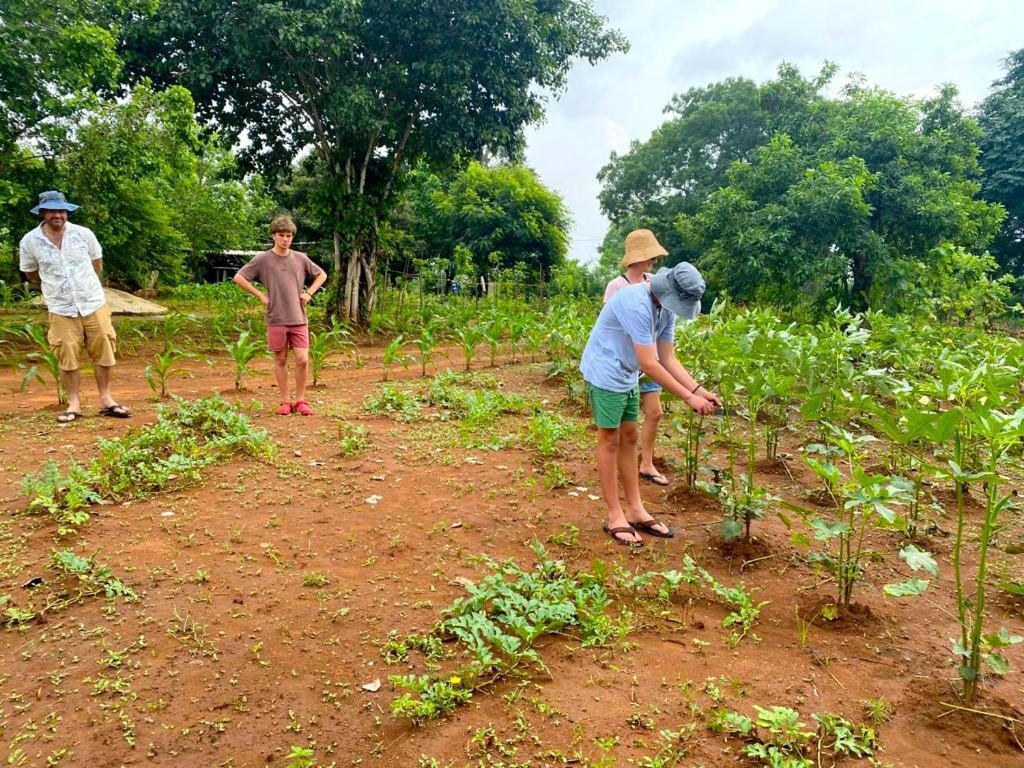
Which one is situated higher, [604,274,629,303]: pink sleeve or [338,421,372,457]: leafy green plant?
[604,274,629,303]: pink sleeve

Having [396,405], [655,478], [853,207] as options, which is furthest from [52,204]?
[853,207]

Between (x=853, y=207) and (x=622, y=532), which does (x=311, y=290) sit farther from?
(x=853, y=207)

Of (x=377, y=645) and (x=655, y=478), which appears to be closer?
(x=377, y=645)

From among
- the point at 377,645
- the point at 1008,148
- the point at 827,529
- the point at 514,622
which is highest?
the point at 1008,148

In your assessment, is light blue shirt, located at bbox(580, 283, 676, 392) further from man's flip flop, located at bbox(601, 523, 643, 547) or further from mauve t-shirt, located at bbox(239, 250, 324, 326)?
mauve t-shirt, located at bbox(239, 250, 324, 326)

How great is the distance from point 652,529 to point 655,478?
82 centimetres

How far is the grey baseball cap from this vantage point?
9.69ft

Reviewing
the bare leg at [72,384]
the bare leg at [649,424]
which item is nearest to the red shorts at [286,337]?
the bare leg at [72,384]

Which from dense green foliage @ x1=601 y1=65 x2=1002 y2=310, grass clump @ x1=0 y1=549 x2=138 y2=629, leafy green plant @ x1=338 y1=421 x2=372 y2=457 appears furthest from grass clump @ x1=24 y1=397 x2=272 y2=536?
dense green foliage @ x1=601 y1=65 x2=1002 y2=310

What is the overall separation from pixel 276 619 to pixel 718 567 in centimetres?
202

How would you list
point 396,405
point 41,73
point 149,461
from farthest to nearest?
1. point 41,73
2. point 396,405
3. point 149,461

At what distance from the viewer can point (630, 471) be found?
336cm

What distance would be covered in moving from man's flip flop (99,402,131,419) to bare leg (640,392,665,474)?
390 cm

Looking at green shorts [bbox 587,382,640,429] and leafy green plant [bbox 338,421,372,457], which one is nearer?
green shorts [bbox 587,382,640,429]
